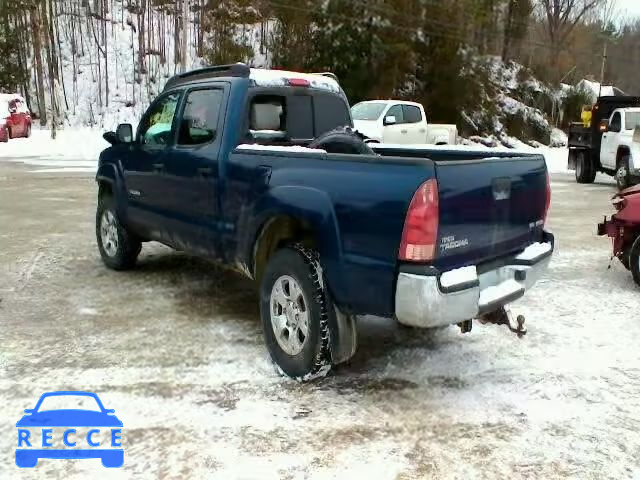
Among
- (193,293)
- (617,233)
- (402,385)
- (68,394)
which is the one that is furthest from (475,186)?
(617,233)

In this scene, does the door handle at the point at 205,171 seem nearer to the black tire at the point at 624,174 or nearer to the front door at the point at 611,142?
the black tire at the point at 624,174

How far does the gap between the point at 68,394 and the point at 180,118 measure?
247 centimetres

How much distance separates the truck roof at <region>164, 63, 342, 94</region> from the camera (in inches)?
186

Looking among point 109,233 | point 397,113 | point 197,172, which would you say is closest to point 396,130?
point 397,113

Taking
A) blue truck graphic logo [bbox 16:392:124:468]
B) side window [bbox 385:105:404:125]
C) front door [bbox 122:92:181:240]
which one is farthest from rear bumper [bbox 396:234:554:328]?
side window [bbox 385:105:404:125]

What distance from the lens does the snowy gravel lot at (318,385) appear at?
3000 millimetres

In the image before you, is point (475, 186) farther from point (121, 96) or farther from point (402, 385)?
point (121, 96)

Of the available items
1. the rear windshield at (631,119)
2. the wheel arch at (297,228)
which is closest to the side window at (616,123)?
the rear windshield at (631,119)

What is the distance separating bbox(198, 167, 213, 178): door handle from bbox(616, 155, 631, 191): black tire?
11593 millimetres

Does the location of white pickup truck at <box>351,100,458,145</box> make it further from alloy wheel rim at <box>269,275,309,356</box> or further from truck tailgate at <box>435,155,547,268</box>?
alloy wheel rim at <box>269,275,309,356</box>

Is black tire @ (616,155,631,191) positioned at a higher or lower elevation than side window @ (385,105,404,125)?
lower

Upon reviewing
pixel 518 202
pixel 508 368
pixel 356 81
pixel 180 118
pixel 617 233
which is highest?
pixel 356 81

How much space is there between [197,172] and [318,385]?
74.9 inches

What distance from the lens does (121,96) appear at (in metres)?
30.1
